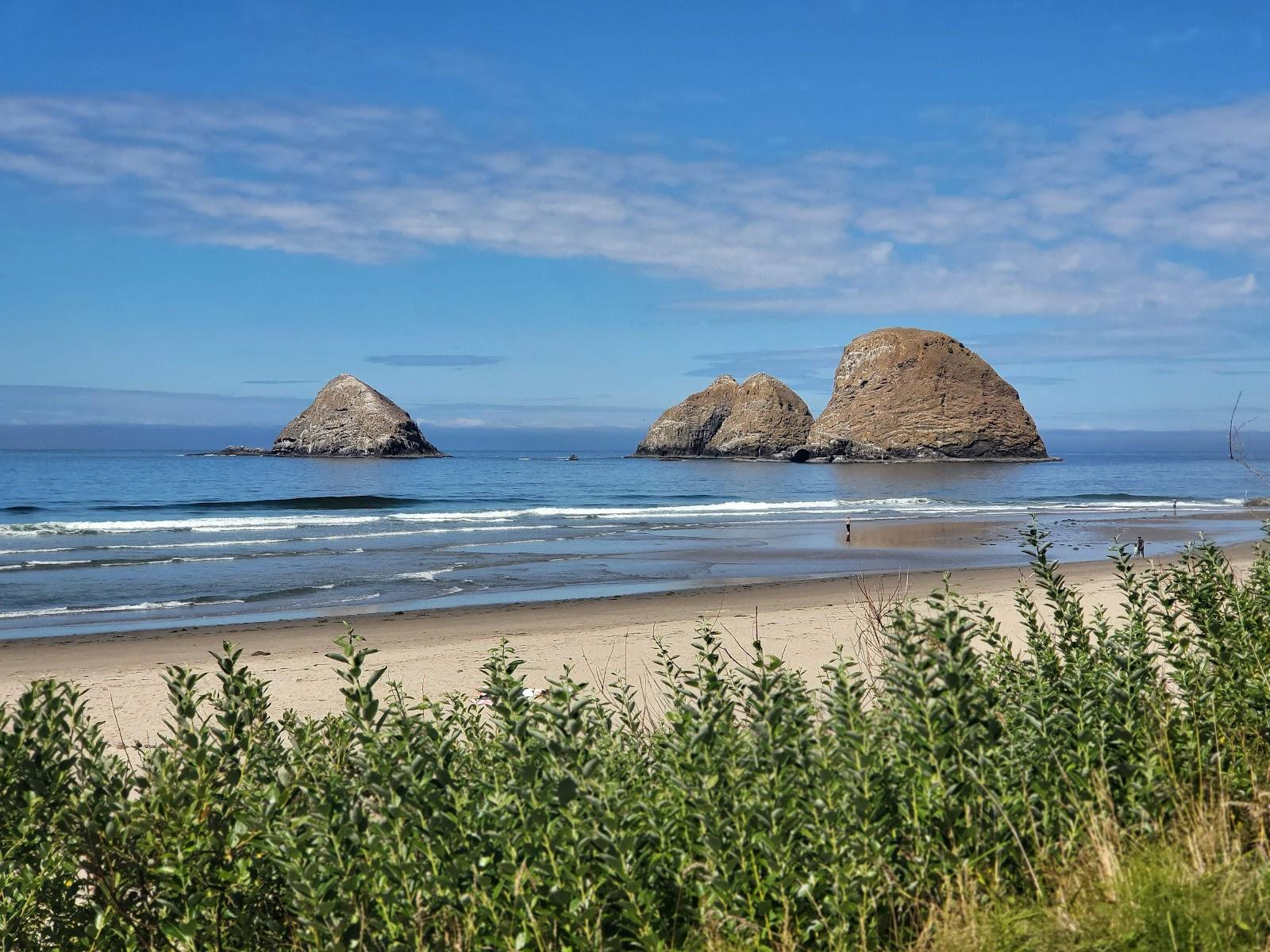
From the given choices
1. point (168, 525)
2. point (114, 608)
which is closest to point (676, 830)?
point (114, 608)

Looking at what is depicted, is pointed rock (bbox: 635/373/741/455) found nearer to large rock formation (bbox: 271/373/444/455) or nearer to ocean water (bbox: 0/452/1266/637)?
large rock formation (bbox: 271/373/444/455)

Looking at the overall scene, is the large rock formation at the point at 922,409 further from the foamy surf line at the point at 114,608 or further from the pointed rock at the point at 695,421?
the foamy surf line at the point at 114,608

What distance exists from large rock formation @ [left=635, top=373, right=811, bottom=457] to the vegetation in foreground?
121618 mm

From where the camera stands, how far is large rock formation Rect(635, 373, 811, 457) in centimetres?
12569

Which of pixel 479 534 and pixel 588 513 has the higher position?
pixel 588 513

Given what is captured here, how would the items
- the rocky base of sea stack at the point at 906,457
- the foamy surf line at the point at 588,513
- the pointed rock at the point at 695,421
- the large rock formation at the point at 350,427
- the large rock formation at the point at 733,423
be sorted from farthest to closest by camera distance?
the pointed rock at the point at 695,421 → the large rock formation at the point at 733,423 → the large rock formation at the point at 350,427 → the rocky base of sea stack at the point at 906,457 → the foamy surf line at the point at 588,513

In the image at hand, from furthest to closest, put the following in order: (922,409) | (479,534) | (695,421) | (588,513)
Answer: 1. (695,421)
2. (922,409)
3. (588,513)
4. (479,534)

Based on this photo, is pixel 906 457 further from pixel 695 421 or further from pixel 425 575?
pixel 425 575

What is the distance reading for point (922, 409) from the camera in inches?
4437

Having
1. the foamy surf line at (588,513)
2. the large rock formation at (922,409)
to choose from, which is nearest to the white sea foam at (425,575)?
the foamy surf line at (588,513)

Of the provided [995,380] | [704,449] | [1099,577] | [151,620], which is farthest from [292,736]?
[704,449]

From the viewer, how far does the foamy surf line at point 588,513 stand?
35.8 metres

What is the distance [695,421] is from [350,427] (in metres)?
46.0

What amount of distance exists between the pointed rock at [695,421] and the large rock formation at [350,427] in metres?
32.7
